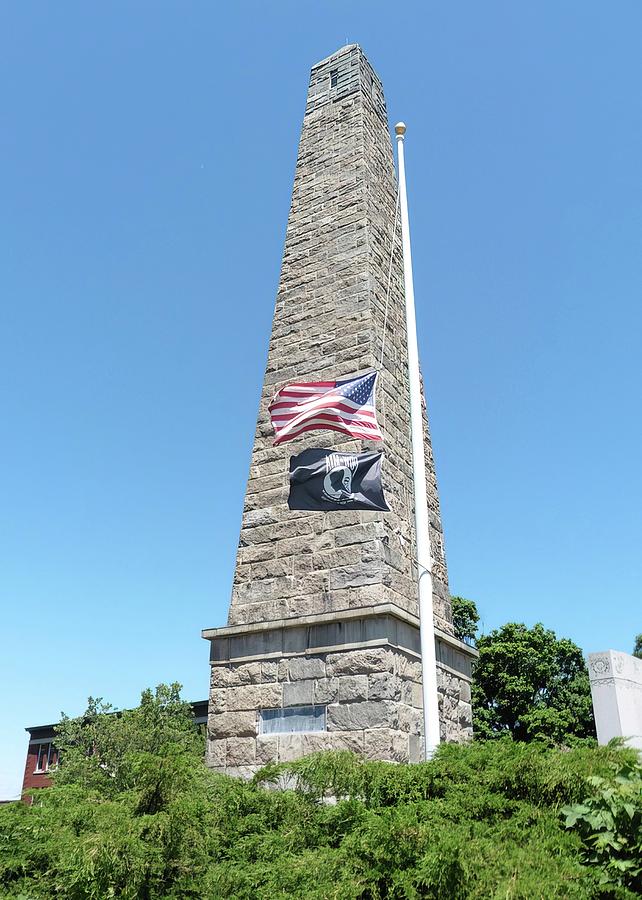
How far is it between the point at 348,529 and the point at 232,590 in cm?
184

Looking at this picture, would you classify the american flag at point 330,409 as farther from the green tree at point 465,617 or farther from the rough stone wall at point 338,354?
the green tree at point 465,617

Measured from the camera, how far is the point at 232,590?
9.36 m

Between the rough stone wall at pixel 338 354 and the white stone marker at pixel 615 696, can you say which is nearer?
the rough stone wall at pixel 338 354

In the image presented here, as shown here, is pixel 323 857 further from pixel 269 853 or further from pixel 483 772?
pixel 483 772

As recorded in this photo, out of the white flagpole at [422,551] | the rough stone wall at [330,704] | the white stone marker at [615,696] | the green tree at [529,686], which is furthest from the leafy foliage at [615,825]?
the green tree at [529,686]

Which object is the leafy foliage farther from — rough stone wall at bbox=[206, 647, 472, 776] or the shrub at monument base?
rough stone wall at bbox=[206, 647, 472, 776]

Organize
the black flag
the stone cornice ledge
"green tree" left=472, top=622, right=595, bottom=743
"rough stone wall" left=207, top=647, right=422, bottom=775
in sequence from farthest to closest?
"green tree" left=472, top=622, right=595, bottom=743, the stone cornice ledge, the black flag, "rough stone wall" left=207, top=647, right=422, bottom=775

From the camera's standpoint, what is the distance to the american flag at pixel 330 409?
26.4 feet

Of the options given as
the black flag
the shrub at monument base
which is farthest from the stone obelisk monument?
the shrub at monument base

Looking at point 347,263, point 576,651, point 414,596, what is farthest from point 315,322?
point 576,651

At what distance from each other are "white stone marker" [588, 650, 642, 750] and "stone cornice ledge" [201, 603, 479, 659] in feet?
10.8

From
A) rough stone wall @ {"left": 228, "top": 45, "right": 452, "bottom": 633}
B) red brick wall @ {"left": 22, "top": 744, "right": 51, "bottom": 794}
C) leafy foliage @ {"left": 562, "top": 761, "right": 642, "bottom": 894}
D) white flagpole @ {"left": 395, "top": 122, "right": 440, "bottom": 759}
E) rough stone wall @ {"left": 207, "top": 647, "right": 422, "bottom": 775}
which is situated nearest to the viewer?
leafy foliage @ {"left": 562, "top": 761, "right": 642, "bottom": 894}

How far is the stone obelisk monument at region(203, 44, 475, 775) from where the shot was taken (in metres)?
7.96

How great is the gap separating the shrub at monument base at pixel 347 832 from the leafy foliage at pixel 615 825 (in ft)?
0.03
